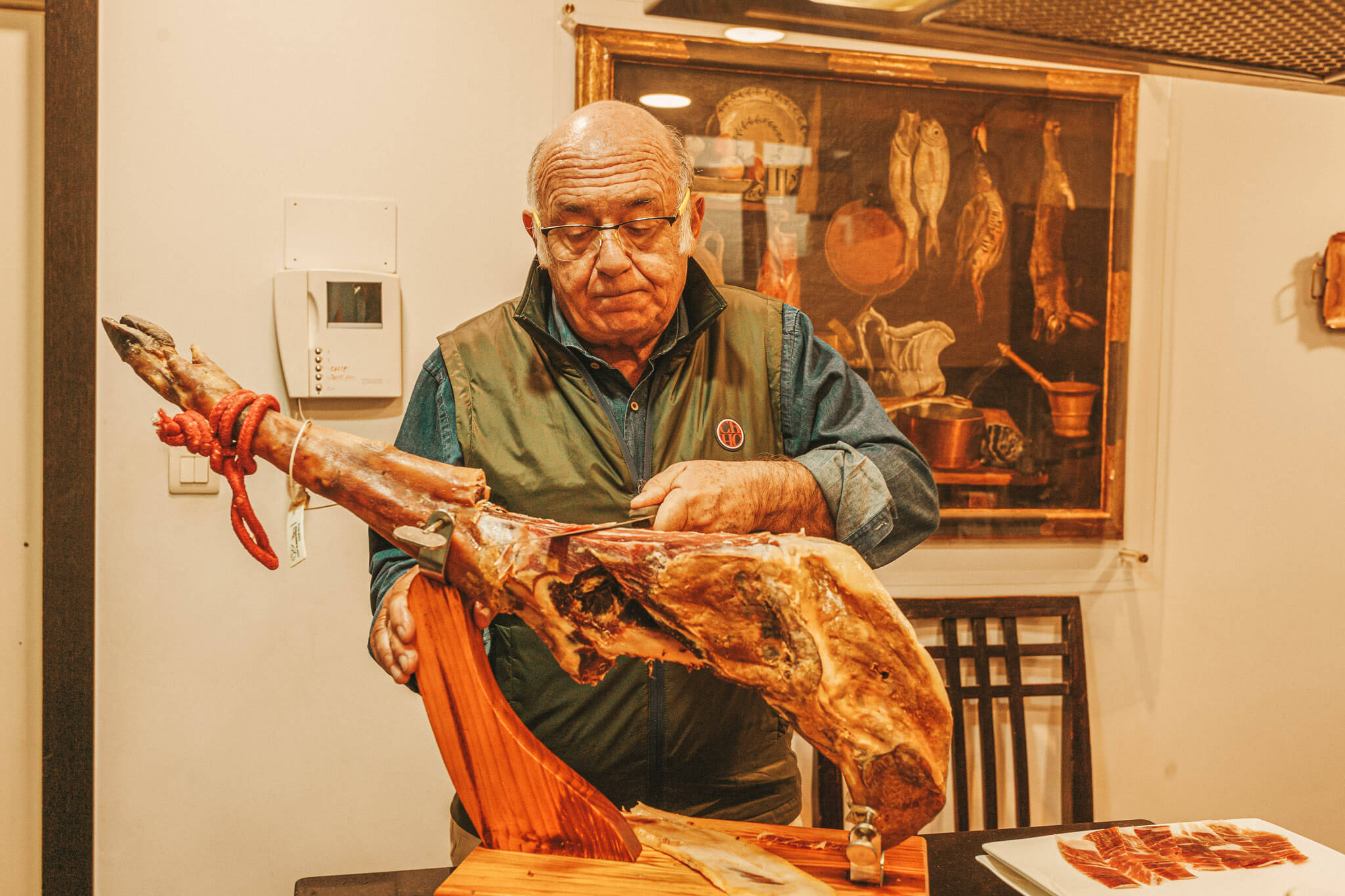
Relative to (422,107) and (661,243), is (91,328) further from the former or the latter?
(661,243)

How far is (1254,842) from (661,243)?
1.22 m

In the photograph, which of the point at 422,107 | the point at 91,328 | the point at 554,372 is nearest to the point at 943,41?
the point at 554,372

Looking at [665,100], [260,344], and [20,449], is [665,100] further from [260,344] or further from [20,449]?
[20,449]

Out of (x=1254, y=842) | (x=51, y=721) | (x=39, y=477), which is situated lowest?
(x=51, y=721)

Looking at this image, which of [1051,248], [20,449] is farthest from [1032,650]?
[20,449]

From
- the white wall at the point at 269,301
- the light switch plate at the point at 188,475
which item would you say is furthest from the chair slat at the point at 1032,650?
the light switch plate at the point at 188,475

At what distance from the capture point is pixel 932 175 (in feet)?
7.64

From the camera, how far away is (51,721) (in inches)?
79.4

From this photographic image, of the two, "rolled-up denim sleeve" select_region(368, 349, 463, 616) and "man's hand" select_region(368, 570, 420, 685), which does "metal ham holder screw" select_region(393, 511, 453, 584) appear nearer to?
"man's hand" select_region(368, 570, 420, 685)

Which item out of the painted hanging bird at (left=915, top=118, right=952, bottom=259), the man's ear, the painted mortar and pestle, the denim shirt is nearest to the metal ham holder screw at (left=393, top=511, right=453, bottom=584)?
the denim shirt

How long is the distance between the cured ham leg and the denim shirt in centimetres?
28

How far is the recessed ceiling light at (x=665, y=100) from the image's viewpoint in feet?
7.16

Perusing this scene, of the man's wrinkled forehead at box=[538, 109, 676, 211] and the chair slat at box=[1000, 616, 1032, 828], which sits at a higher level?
the man's wrinkled forehead at box=[538, 109, 676, 211]

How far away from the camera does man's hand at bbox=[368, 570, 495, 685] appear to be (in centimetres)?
104
